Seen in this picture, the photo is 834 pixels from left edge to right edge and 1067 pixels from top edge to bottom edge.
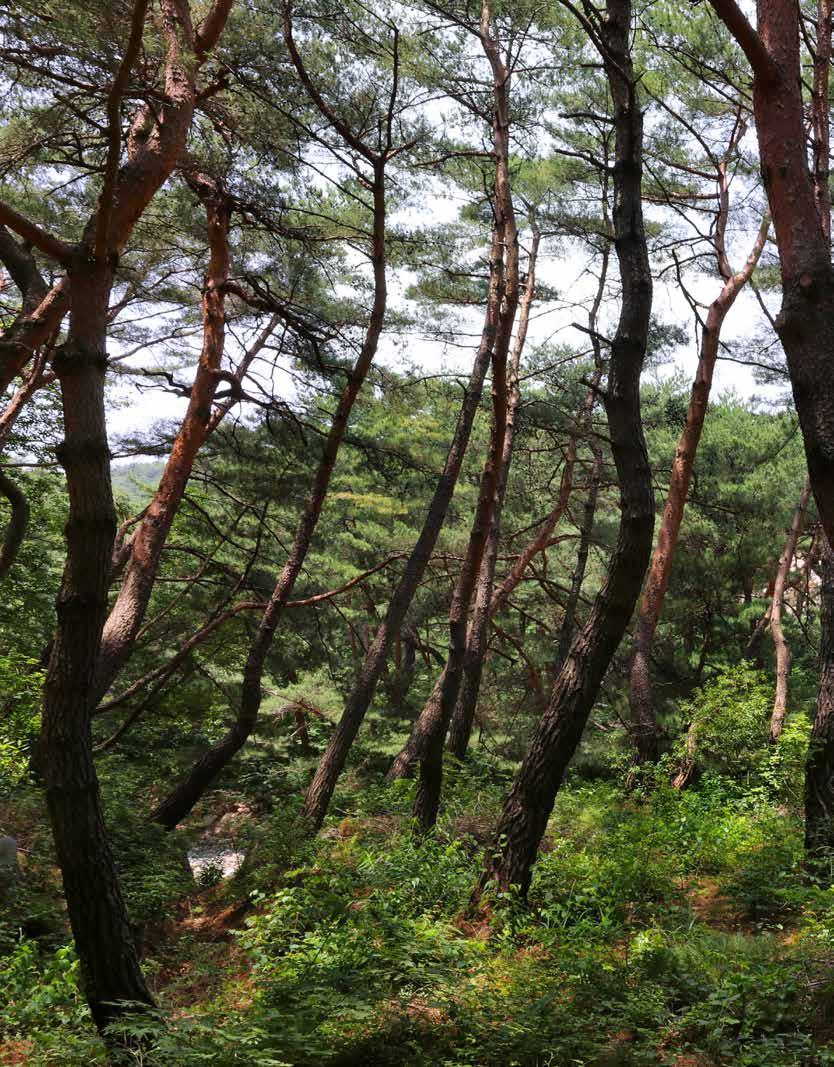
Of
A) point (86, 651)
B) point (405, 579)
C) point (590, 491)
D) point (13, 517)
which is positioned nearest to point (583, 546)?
point (590, 491)

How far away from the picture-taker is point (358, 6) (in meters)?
7.86

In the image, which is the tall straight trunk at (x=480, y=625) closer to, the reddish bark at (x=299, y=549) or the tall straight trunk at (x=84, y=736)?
the reddish bark at (x=299, y=549)

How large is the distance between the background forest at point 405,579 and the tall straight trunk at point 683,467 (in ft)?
0.20

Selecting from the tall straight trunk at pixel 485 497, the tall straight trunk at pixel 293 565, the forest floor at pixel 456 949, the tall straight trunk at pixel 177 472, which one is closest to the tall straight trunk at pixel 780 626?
the forest floor at pixel 456 949

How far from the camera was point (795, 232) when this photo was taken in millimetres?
4379

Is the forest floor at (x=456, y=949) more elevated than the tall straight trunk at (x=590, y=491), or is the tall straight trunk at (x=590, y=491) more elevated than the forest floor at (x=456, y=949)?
the tall straight trunk at (x=590, y=491)

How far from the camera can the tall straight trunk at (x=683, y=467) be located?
1196 cm

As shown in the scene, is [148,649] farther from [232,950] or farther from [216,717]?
[232,950]

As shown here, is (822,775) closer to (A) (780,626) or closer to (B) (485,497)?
(B) (485,497)

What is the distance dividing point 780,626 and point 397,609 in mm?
7994

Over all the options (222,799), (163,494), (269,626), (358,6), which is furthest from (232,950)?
(358,6)

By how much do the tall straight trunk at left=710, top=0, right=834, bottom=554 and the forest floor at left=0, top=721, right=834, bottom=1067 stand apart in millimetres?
2433

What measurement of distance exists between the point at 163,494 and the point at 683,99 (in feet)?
30.9

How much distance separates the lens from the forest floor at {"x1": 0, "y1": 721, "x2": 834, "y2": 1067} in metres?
3.63
